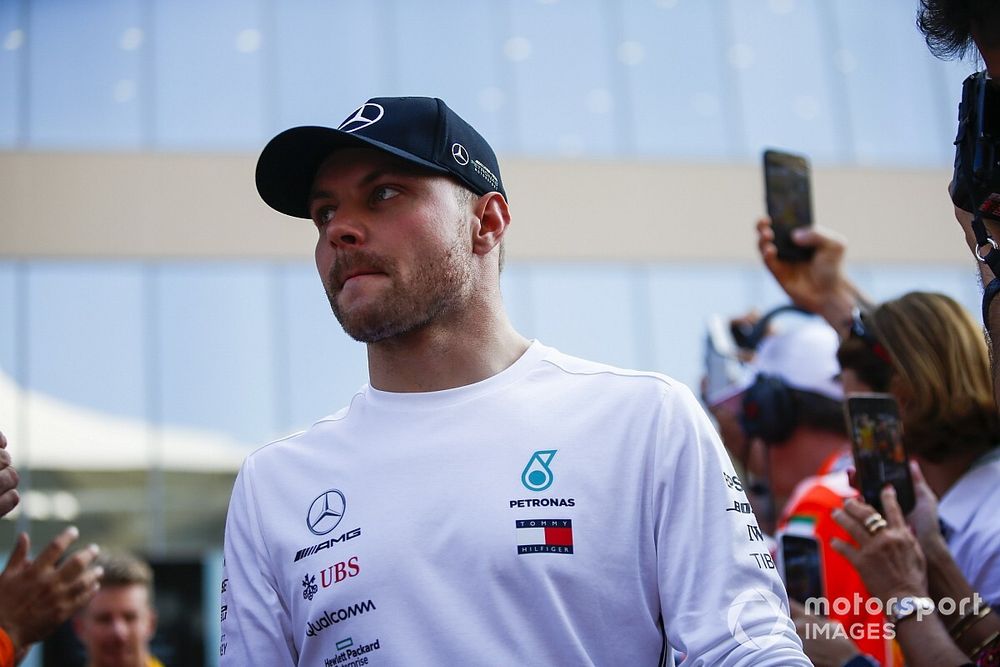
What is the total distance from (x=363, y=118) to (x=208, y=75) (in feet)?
45.9

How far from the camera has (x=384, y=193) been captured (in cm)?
220

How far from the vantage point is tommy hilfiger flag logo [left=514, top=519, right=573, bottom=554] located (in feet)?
6.29

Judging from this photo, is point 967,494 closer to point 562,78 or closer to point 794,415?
point 794,415

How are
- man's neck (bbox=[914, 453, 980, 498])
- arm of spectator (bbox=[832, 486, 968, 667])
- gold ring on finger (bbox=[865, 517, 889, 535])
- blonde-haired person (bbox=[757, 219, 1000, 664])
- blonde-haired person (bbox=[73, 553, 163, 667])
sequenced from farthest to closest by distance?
blonde-haired person (bbox=[73, 553, 163, 667])
man's neck (bbox=[914, 453, 980, 498])
blonde-haired person (bbox=[757, 219, 1000, 664])
gold ring on finger (bbox=[865, 517, 889, 535])
arm of spectator (bbox=[832, 486, 968, 667])

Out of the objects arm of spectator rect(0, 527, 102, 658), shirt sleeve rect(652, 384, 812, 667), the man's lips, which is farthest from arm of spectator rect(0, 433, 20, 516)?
shirt sleeve rect(652, 384, 812, 667)

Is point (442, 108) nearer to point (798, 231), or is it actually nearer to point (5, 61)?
point (798, 231)

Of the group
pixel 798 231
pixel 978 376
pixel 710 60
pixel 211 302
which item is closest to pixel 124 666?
pixel 798 231

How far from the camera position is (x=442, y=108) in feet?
7.49

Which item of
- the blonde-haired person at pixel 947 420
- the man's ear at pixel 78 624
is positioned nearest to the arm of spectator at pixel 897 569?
the blonde-haired person at pixel 947 420

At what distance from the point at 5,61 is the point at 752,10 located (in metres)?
10.3

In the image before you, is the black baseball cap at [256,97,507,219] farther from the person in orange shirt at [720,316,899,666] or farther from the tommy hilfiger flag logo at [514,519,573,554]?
the person in orange shirt at [720,316,899,666]

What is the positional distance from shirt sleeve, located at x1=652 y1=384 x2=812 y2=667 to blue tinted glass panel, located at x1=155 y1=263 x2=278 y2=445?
12877 millimetres

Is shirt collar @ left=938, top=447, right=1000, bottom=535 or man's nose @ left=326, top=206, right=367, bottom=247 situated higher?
man's nose @ left=326, top=206, right=367, bottom=247

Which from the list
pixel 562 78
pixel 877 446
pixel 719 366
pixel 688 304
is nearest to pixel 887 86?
pixel 688 304
